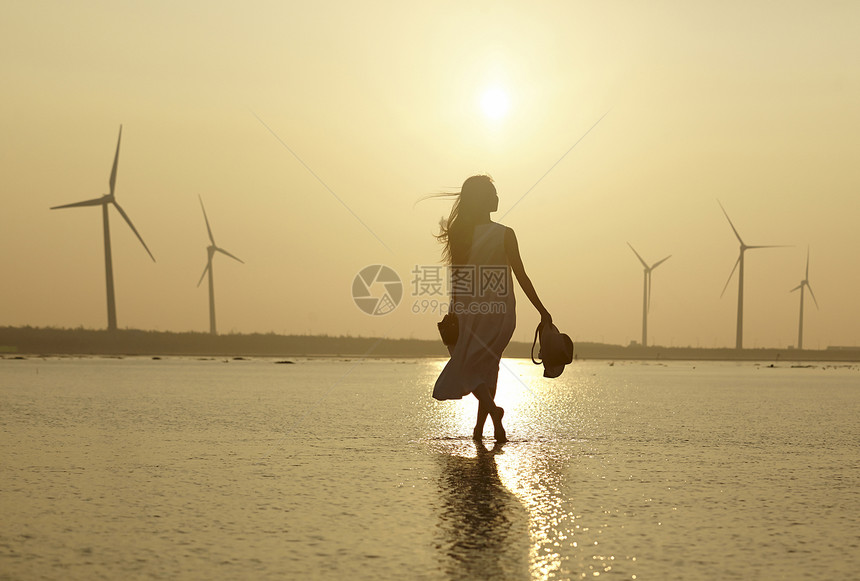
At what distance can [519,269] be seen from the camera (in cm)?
950

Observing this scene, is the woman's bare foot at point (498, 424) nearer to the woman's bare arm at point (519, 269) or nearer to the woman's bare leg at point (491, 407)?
the woman's bare leg at point (491, 407)

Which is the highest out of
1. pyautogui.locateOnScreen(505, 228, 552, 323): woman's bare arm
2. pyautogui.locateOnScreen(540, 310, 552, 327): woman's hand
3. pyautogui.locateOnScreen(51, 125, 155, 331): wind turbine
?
pyautogui.locateOnScreen(51, 125, 155, 331): wind turbine

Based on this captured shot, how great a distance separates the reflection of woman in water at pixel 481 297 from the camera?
9.46m

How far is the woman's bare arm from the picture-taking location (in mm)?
9469

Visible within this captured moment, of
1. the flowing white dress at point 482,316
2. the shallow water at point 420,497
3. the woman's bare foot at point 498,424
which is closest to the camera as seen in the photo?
the shallow water at point 420,497

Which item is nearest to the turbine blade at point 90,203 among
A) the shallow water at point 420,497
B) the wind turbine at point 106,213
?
the wind turbine at point 106,213

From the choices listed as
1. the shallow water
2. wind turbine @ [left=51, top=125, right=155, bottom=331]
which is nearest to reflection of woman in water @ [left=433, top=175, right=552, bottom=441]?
the shallow water

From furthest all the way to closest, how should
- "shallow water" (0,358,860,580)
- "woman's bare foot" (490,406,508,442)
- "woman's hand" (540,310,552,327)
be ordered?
"woman's hand" (540,310,552,327), "woman's bare foot" (490,406,508,442), "shallow water" (0,358,860,580)

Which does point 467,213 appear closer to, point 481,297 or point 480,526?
point 481,297

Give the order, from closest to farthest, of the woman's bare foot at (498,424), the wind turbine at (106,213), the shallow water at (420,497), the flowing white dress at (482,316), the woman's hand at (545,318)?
the shallow water at (420,497), the woman's bare foot at (498,424), the flowing white dress at (482,316), the woman's hand at (545,318), the wind turbine at (106,213)

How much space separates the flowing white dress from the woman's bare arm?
0.18 feet

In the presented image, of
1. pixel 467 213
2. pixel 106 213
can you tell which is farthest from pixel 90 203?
pixel 467 213

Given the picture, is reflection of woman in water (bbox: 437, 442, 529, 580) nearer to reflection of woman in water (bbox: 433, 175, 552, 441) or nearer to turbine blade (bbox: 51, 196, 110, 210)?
reflection of woman in water (bbox: 433, 175, 552, 441)

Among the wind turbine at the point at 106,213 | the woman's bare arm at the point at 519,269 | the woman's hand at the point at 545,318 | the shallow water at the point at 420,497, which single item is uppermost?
the wind turbine at the point at 106,213
